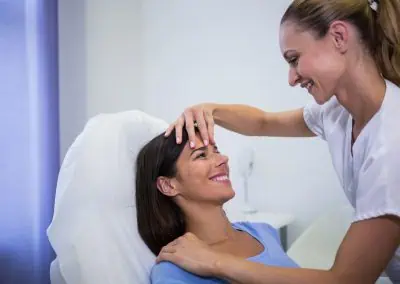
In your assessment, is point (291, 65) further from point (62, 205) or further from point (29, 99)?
point (29, 99)

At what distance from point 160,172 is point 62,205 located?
12.6 inches

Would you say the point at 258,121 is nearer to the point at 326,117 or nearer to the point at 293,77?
the point at 326,117

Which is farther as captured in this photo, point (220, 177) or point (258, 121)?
point (258, 121)

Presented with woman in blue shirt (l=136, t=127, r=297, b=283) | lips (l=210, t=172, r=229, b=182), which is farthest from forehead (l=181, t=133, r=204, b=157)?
lips (l=210, t=172, r=229, b=182)

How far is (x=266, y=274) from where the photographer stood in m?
1.01

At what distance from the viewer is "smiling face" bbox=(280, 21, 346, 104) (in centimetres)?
108

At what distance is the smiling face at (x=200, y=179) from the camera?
55.6 inches

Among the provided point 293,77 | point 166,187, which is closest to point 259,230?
point 166,187

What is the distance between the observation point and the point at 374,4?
1134 mm

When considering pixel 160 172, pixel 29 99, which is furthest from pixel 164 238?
pixel 29 99

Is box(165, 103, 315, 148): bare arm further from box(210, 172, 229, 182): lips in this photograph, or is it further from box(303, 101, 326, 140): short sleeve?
box(210, 172, 229, 182): lips

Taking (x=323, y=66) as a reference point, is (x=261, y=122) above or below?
below

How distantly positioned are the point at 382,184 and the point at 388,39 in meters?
0.35

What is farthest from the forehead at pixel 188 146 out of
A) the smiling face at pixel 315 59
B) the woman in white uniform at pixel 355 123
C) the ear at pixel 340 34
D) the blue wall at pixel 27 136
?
the blue wall at pixel 27 136
